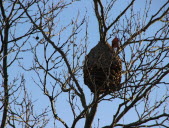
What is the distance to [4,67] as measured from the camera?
4719 mm

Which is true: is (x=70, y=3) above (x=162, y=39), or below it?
above

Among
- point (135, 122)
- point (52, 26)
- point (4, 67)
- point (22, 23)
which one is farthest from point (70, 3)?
point (135, 122)

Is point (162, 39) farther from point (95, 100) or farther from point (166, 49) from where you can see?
point (95, 100)

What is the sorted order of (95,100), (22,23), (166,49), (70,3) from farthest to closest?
1. (70,3)
2. (22,23)
3. (166,49)
4. (95,100)

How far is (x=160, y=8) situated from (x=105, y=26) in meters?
0.87

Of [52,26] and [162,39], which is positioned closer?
[162,39]

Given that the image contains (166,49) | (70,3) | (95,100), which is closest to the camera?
(95,100)

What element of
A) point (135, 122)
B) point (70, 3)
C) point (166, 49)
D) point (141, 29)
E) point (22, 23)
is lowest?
point (135, 122)

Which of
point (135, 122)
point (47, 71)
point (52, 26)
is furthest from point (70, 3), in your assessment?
point (135, 122)

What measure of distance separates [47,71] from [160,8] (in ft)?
6.37

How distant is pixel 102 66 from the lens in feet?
17.0

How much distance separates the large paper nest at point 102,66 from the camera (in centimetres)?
512

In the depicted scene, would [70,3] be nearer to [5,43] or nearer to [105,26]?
[105,26]

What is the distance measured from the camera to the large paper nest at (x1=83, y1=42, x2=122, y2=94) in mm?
5117
